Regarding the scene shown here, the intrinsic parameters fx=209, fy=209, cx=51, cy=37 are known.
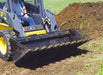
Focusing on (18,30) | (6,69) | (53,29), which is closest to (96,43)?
(53,29)

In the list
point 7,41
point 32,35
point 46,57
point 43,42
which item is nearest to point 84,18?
point 46,57

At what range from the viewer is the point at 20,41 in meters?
5.65

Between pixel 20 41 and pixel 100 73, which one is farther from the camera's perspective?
pixel 20 41

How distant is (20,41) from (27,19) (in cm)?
160

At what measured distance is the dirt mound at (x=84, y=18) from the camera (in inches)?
370

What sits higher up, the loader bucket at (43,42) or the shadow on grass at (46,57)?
the loader bucket at (43,42)

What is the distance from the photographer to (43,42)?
621 cm

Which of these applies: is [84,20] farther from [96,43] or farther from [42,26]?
[42,26]

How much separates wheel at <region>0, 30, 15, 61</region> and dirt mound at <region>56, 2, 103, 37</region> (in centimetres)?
391

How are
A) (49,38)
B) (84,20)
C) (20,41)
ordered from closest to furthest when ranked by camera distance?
(20,41), (49,38), (84,20)

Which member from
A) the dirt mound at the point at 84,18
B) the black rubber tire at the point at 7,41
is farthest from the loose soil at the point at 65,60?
the black rubber tire at the point at 7,41

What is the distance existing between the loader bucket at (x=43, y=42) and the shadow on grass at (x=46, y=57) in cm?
23

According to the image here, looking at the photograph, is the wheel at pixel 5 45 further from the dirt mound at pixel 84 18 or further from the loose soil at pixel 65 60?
the dirt mound at pixel 84 18

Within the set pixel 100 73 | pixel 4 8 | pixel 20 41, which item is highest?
pixel 4 8
